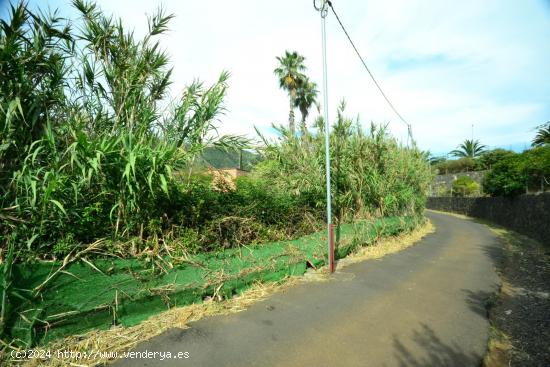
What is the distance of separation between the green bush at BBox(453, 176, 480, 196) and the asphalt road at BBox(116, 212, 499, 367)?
2213cm

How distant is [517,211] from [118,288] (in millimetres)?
16832

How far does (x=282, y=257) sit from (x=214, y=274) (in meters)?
1.43

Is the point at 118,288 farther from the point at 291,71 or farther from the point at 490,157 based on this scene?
the point at 490,157

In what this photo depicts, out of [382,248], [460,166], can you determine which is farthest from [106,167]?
[460,166]

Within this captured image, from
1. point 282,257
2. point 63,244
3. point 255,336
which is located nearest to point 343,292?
point 282,257

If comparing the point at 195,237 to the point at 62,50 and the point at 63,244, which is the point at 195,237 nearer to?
the point at 63,244

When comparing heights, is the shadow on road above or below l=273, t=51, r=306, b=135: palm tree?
below

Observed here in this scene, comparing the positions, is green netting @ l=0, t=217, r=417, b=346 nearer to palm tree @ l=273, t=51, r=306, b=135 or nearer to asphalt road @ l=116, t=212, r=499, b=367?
asphalt road @ l=116, t=212, r=499, b=367

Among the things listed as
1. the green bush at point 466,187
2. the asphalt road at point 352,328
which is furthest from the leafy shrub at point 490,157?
the asphalt road at point 352,328

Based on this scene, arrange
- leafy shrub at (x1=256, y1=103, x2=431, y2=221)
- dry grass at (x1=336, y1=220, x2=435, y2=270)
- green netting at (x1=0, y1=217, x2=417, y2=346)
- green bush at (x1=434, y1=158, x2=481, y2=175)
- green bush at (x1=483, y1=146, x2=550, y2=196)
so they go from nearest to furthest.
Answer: green netting at (x1=0, y1=217, x2=417, y2=346) < dry grass at (x1=336, y1=220, x2=435, y2=270) < leafy shrub at (x1=256, y1=103, x2=431, y2=221) < green bush at (x1=483, y1=146, x2=550, y2=196) < green bush at (x1=434, y1=158, x2=481, y2=175)

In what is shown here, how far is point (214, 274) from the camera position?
3908 millimetres

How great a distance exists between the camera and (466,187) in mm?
24297

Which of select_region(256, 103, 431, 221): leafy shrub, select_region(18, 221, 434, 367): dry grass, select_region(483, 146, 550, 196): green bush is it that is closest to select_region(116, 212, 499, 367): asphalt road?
select_region(18, 221, 434, 367): dry grass

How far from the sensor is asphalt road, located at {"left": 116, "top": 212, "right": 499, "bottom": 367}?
2773 millimetres
